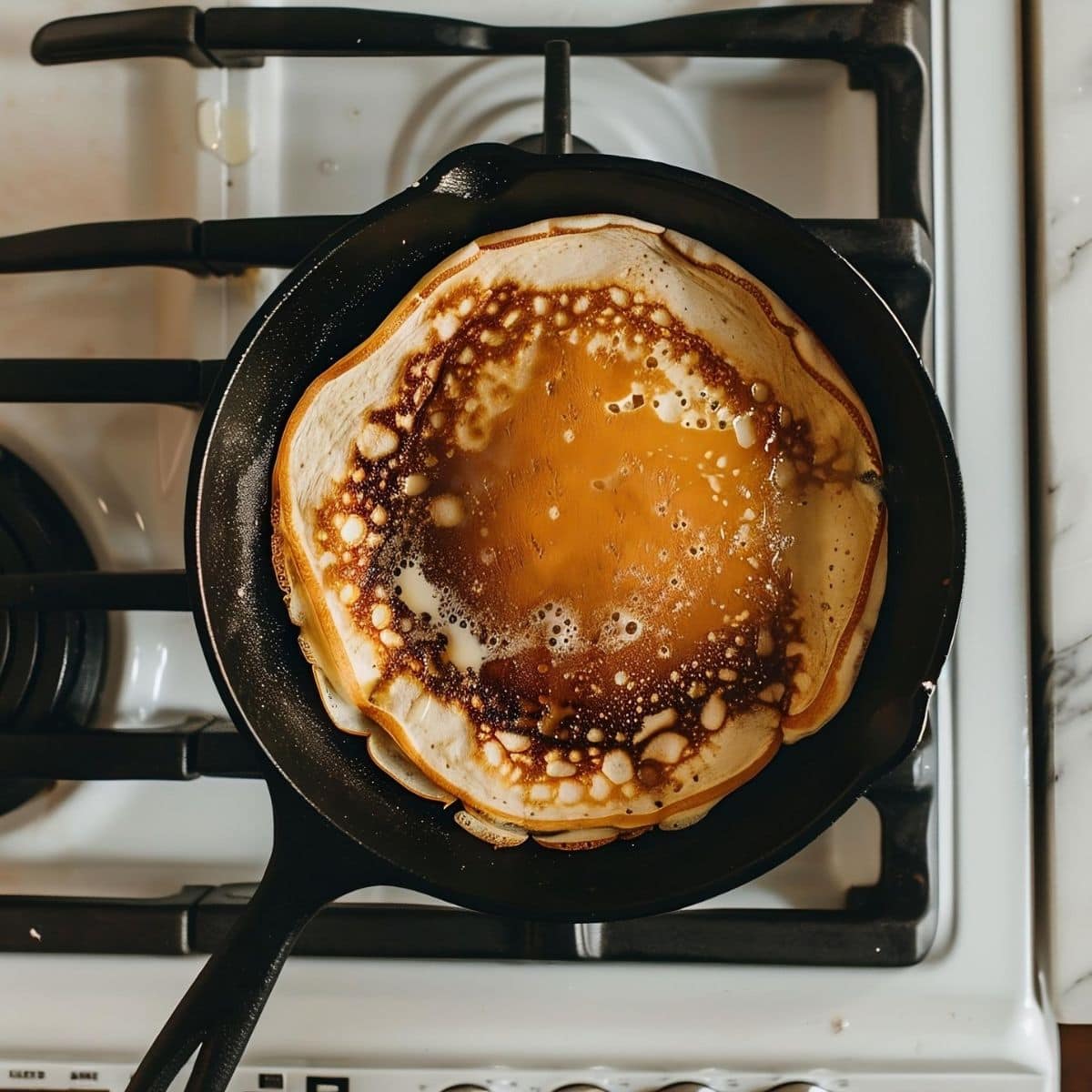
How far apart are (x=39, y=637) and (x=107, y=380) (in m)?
0.15

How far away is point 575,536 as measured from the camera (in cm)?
54

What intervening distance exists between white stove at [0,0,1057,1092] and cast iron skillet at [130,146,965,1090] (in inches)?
2.1

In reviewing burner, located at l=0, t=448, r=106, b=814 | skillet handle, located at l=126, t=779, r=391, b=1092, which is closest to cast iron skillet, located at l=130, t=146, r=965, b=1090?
skillet handle, located at l=126, t=779, r=391, b=1092

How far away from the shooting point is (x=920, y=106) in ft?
1.77

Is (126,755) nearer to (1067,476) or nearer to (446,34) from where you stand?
(446,34)

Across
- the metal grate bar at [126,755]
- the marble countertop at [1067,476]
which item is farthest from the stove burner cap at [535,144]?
the metal grate bar at [126,755]

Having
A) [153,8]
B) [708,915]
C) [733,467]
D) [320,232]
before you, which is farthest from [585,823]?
[153,8]

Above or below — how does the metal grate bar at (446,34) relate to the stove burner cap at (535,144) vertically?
above

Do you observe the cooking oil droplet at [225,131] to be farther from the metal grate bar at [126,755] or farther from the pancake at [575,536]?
the metal grate bar at [126,755]

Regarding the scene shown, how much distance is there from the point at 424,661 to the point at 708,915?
0.67 feet

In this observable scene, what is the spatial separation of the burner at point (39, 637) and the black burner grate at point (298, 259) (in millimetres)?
29

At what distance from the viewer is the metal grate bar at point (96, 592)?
52cm

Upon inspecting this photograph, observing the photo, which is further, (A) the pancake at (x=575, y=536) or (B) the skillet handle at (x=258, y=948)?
(A) the pancake at (x=575, y=536)

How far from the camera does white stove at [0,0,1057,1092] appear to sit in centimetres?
54
